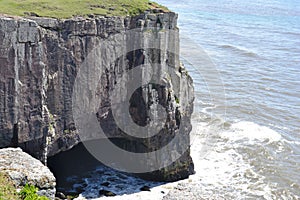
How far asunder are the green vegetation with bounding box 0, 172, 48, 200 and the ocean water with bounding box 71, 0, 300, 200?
36.1 ft

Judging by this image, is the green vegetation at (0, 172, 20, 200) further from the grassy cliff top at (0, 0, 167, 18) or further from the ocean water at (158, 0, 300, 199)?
the ocean water at (158, 0, 300, 199)

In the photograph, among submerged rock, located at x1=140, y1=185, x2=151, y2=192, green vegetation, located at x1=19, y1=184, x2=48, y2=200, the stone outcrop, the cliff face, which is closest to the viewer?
green vegetation, located at x1=19, y1=184, x2=48, y2=200

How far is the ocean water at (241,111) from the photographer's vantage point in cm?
3438

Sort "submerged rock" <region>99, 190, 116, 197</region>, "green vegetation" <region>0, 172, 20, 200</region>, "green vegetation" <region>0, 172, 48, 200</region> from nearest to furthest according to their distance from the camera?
"green vegetation" <region>0, 172, 20, 200</region>
"green vegetation" <region>0, 172, 48, 200</region>
"submerged rock" <region>99, 190, 116, 197</region>

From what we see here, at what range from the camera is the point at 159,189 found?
107 feet

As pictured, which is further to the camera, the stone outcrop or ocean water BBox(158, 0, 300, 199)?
ocean water BBox(158, 0, 300, 199)

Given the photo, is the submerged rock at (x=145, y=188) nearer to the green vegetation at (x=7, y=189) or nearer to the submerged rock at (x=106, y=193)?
the submerged rock at (x=106, y=193)

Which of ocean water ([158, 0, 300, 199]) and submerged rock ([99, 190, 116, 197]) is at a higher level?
ocean water ([158, 0, 300, 199])

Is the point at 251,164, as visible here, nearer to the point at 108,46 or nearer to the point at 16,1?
the point at 108,46

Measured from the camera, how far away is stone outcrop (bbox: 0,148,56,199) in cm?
2136

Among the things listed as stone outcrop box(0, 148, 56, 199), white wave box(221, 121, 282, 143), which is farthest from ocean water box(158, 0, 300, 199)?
stone outcrop box(0, 148, 56, 199)

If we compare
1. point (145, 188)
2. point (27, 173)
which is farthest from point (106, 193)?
point (27, 173)

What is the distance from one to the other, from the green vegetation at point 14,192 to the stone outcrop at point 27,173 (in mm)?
483

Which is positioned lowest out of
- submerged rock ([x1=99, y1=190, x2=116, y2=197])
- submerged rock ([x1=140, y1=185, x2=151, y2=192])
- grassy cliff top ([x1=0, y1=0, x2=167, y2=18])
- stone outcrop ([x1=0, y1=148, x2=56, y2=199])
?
submerged rock ([x1=99, y1=190, x2=116, y2=197])
